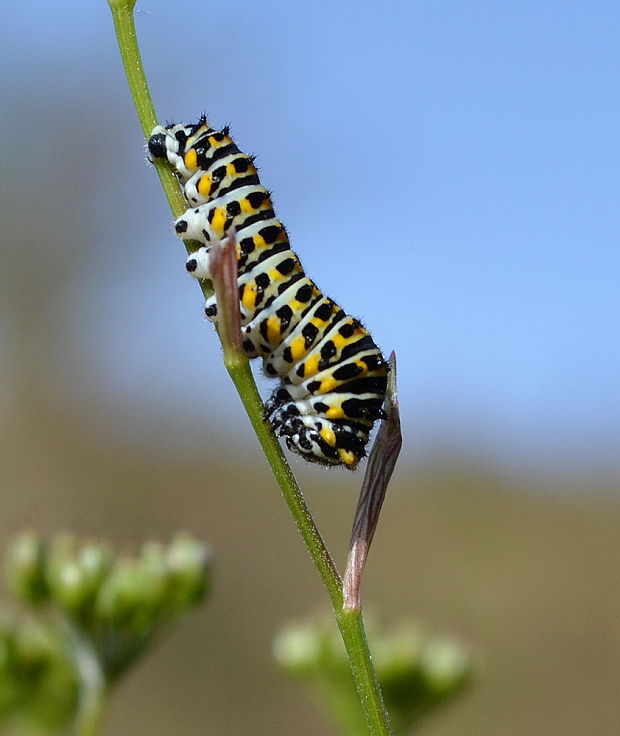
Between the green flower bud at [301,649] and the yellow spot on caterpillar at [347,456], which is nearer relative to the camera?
the yellow spot on caterpillar at [347,456]

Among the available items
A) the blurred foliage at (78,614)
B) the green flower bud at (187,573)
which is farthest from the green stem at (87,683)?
the green flower bud at (187,573)

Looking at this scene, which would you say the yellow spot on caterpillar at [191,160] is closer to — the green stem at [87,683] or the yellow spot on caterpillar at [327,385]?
the yellow spot on caterpillar at [327,385]

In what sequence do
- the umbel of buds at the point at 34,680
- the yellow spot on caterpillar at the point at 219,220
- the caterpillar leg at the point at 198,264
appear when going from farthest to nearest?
the umbel of buds at the point at 34,680
the yellow spot on caterpillar at the point at 219,220
the caterpillar leg at the point at 198,264

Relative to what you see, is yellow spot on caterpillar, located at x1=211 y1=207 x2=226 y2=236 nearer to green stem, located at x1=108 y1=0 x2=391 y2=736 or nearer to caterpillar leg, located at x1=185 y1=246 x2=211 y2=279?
caterpillar leg, located at x1=185 y1=246 x2=211 y2=279

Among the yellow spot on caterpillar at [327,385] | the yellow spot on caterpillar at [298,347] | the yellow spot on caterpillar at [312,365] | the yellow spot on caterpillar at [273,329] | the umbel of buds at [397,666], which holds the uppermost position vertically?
the yellow spot on caterpillar at [273,329]

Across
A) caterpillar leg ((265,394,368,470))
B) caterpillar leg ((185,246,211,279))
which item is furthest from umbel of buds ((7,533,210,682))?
caterpillar leg ((185,246,211,279))

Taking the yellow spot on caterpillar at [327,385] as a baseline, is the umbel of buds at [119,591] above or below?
below

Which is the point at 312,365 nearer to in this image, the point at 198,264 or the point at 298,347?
the point at 298,347

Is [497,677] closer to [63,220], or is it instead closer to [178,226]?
[63,220]
